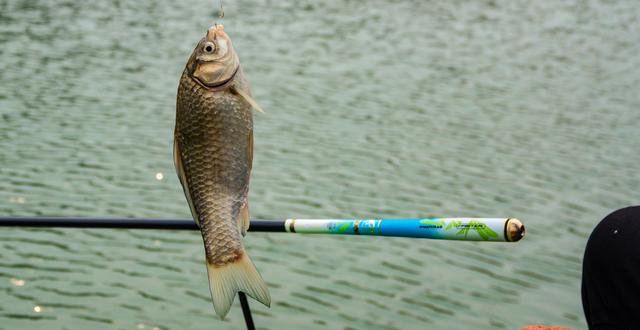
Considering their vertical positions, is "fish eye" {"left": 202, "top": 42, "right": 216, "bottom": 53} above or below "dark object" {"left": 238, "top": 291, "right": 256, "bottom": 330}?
above

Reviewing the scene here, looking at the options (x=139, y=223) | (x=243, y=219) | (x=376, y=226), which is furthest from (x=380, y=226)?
(x=139, y=223)

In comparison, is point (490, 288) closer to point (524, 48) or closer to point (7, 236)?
point (7, 236)

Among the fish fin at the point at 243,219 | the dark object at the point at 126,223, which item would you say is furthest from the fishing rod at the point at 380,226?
the fish fin at the point at 243,219

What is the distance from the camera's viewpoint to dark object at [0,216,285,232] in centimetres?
390

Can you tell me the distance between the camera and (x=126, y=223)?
13.3ft

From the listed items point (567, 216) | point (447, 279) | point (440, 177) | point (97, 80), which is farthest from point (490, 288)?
point (97, 80)

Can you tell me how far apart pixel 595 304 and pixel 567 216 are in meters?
8.55

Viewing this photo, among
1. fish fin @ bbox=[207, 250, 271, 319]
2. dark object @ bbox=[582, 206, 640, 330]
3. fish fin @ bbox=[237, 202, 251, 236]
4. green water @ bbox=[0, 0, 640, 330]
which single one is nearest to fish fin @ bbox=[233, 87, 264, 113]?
fish fin @ bbox=[237, 202, 251, 236]

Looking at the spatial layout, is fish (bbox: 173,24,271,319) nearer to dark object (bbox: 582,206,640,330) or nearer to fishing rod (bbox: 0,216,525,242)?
fishing rod (bbox: 0,216,525,242)

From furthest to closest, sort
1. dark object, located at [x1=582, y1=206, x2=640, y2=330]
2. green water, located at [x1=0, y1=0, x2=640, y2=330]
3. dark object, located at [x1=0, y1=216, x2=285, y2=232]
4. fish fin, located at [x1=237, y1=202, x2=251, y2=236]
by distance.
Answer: green water, located at [x1=0, y1=0, x2=640, y2=330] → dark object, located at [x1=0, y1=216, x2=285, y2=232] → fish fin, located at [x1=237, y1=202, x2=251, y2=236] → dark object, located at [x1=582, y1=206, x2=640, y2=330]

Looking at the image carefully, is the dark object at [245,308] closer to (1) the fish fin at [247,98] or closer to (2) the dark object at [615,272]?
(1) the fish fin at [247,98]

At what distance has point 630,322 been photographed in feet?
8.44

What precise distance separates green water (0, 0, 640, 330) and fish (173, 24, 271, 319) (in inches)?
225

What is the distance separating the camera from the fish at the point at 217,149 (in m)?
2.69
